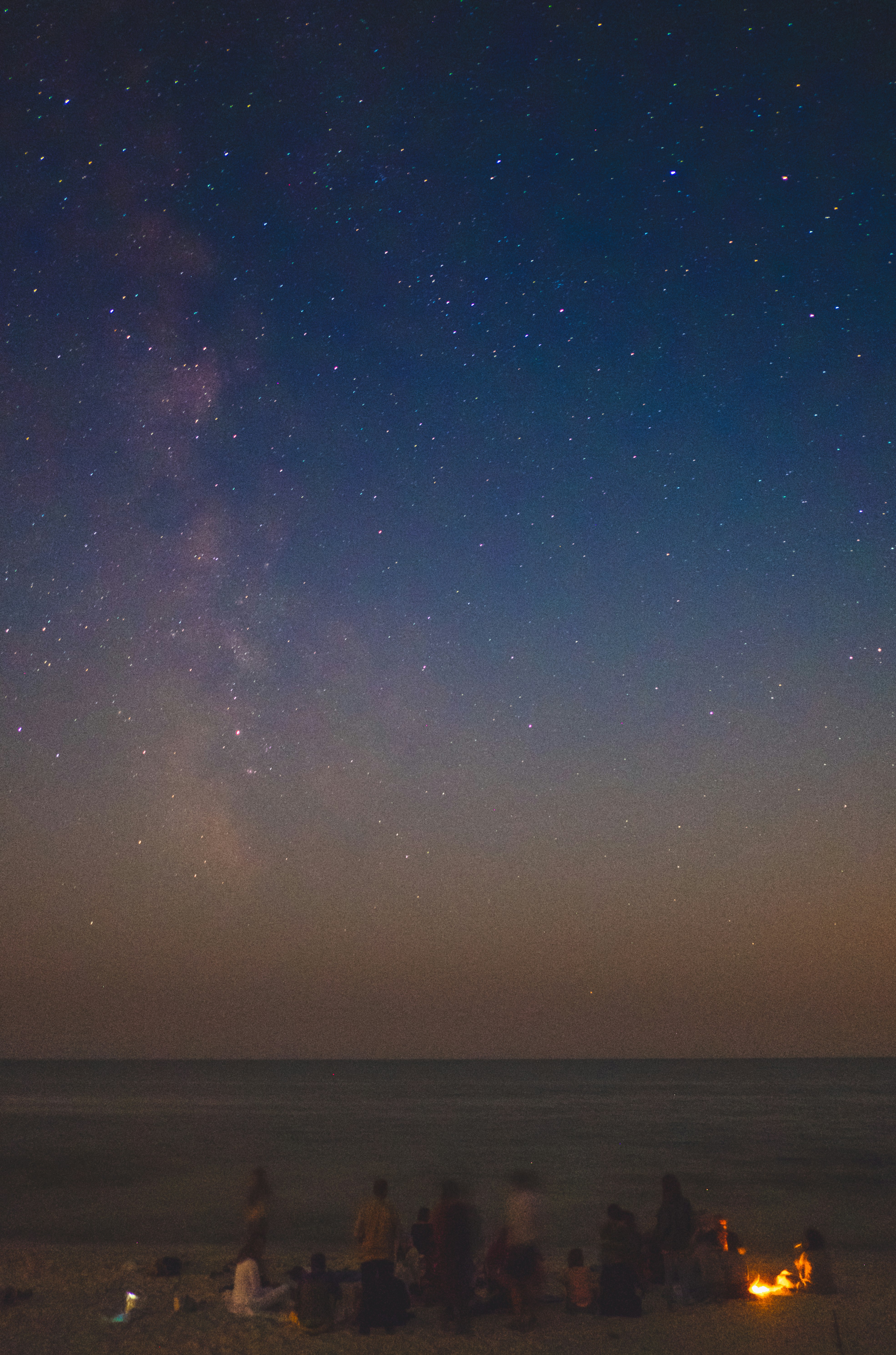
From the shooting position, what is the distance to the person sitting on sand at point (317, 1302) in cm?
988

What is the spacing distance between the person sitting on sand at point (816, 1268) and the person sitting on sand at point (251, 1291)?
20.1ft

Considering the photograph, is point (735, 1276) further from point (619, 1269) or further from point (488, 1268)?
point (488, 1268)

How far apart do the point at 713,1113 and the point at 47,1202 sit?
50.8 meters

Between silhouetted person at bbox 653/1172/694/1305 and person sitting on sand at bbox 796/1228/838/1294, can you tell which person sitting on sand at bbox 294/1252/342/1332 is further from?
person sitting on sand at bbox 796/1228/838/1294

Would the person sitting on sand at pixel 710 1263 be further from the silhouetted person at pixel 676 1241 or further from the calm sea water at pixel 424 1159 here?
the calm sea water at pixel 424 1159

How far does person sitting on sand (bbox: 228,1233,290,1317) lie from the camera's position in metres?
10.6

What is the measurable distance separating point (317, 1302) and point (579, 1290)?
278 centimetres

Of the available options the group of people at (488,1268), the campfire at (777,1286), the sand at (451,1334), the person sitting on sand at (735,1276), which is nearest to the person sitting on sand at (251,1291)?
the group of people at (488,1268)

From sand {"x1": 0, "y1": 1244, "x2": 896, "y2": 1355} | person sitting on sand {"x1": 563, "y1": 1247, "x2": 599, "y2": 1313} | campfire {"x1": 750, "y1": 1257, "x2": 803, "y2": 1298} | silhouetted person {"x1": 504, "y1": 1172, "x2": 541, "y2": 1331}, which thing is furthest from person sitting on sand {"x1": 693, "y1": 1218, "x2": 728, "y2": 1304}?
silhouetted person {"x1": 504, "y1": 1172, "x2": 541, "y2": 1331}

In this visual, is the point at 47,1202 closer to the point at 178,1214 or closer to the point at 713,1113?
the point at 178,1214

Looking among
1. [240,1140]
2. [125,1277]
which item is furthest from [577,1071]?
[125,1277]

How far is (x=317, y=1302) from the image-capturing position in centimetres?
995

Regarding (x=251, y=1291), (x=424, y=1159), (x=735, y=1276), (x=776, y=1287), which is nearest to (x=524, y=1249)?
(x=735, y=1276)

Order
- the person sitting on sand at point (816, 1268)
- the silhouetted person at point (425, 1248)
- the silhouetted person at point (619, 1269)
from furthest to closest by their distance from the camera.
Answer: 1. the person sitting on sand at point (816, 1268)
2. the silhouetted person at point (425, 1248)
3. the silhouetted person at point (619, 1269)
